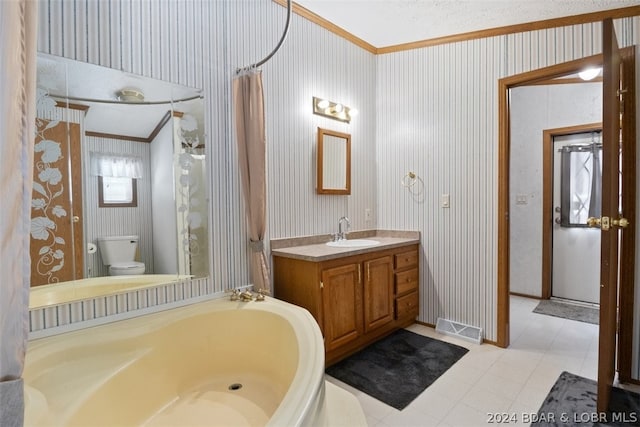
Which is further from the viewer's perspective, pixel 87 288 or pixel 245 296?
pixel 245 296

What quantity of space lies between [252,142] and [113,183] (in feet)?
2.67

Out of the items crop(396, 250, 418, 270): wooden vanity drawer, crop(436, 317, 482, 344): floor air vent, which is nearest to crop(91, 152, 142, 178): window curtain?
crop(396, 250, 418, 270): wooden vanity drawer

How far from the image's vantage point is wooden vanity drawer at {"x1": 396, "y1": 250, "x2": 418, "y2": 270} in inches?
115

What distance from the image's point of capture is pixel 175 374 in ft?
5.65

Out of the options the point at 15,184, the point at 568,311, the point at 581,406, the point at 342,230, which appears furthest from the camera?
the point at 568,311

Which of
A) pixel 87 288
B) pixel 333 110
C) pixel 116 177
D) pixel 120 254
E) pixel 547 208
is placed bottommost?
pixel 87 288

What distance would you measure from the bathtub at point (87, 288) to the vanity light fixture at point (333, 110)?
1.77m

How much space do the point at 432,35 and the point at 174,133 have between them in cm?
239

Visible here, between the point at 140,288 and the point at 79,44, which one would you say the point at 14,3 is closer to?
the point at 79,44

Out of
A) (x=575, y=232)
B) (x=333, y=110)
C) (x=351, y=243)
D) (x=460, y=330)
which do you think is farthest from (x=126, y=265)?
(x=575, y=232)

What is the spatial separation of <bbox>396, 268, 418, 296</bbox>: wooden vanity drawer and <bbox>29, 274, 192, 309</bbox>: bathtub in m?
1.87

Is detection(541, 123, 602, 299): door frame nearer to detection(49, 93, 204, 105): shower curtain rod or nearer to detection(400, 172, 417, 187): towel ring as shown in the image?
detection(400, 172, 417, 187): towel ring

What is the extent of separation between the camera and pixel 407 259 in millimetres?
3021

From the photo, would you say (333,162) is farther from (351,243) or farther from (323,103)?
(351,243)
